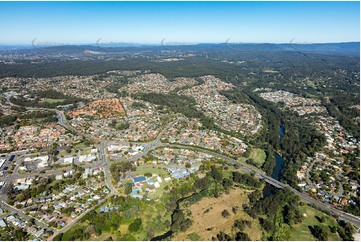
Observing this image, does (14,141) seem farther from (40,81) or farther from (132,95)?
(40,81)

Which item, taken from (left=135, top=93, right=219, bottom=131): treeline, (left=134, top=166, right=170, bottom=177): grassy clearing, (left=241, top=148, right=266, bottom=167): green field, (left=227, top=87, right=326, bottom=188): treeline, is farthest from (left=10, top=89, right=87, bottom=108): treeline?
(left=241, top=148, right=266, bottom=167): green field

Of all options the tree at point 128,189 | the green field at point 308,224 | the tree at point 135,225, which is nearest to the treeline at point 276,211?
the green field at point 308,224

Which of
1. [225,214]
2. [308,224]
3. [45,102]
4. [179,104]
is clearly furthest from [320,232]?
[45,102]

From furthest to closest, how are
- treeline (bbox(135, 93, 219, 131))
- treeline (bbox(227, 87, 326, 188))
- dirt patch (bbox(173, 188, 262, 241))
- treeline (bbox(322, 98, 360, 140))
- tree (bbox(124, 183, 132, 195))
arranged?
treeline (bbox(135, 93, 219, 131))
treeline (bbox(322, 98, 360, 140))
treeline (bbox(227, 87, 326, 188))
tree (bbox(124, 183, 132, 195))
dirt patch (bbox(173, 188, 262, 241))

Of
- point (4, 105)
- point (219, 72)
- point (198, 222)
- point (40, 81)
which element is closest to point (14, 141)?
point (4, 105)

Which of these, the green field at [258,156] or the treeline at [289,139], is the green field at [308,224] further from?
the green field at [258,156]

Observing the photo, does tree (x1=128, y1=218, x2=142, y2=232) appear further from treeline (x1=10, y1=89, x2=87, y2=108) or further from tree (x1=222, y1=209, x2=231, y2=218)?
treeline (x1=10, y1=89, x2=87, y2=108)
